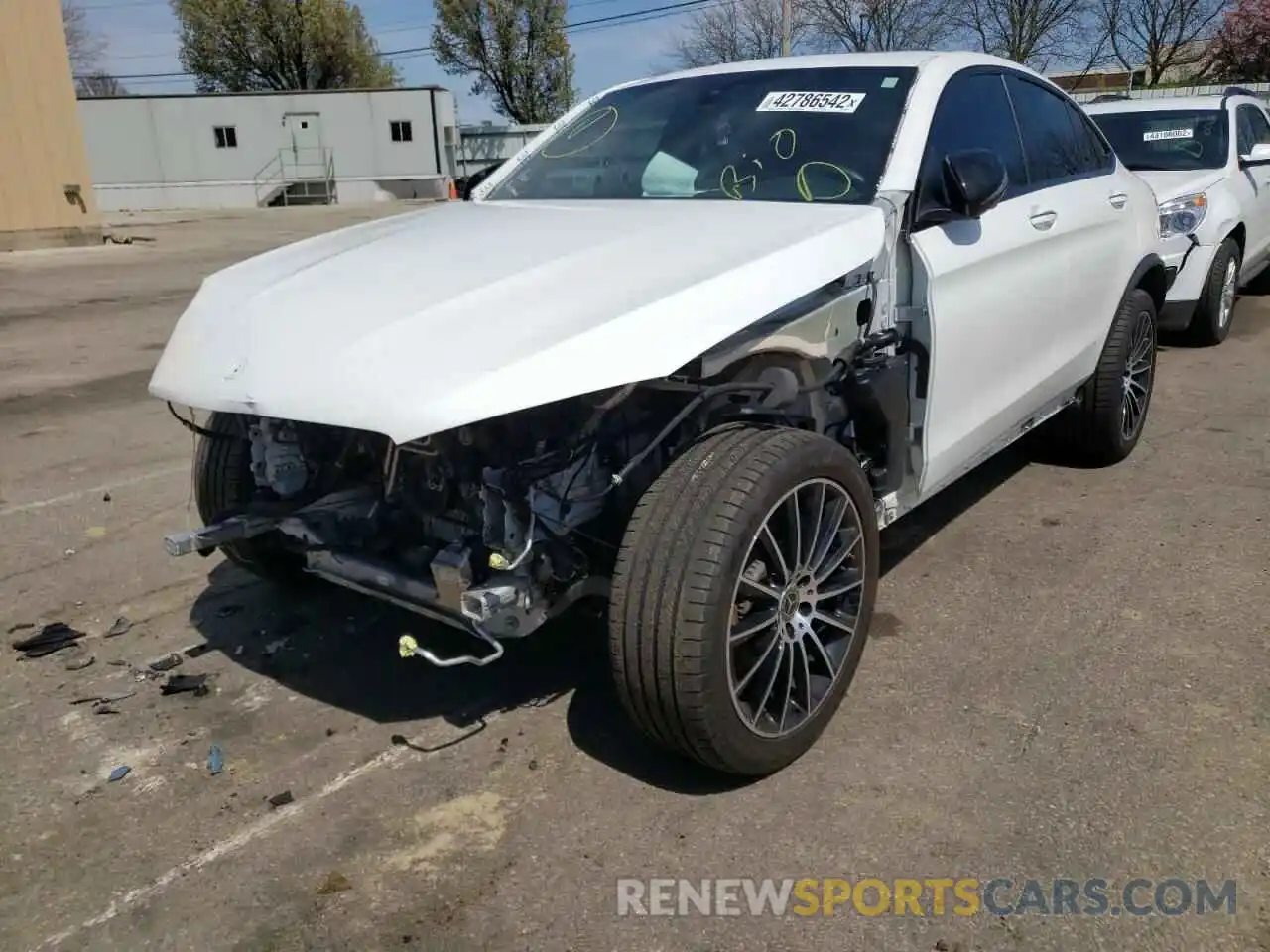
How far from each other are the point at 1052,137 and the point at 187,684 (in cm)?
404

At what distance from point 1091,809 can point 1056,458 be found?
2953 millimetres

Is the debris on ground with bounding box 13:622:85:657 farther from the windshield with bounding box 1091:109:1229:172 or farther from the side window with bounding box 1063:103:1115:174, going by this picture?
the windshield with bounding box 1091:109:1229:172

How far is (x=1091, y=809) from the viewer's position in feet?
8.68

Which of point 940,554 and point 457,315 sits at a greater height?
point 457,315

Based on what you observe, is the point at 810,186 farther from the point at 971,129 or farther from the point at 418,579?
the point at 418,579

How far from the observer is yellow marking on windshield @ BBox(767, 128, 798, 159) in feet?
11.6

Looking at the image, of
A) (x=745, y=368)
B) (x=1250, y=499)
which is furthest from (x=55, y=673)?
(x=1250, y=499)

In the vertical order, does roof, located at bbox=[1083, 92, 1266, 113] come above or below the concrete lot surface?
above

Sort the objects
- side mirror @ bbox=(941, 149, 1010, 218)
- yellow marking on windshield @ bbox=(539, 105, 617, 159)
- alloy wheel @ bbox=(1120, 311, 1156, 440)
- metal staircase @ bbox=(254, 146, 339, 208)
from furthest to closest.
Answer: metal staircase @ bbox=(254, 146, 339, 208)
alloy wheel @ bbox=(1120, 311, 1156, 440)
yellow marking on windshield @ bbox=(539, 105, 617, 159)
side mirror @ bbox=(941, 149, 1010, 218)

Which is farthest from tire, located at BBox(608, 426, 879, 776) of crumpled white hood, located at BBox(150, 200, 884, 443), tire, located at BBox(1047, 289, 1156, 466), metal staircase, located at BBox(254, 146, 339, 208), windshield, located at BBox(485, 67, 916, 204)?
metal staircase, located at BBox(254, 146, 339, 208)

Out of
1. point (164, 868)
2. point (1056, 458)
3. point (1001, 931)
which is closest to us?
point (1001, 931)

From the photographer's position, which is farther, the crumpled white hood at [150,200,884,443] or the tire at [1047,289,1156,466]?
the tire at [1047,289,1156,466]

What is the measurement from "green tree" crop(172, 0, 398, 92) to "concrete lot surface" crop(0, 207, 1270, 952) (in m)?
48.5

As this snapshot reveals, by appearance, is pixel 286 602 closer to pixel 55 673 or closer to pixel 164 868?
pixel 55 673
